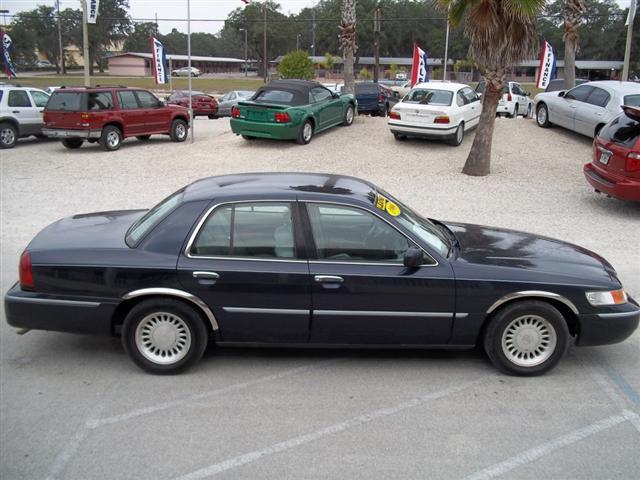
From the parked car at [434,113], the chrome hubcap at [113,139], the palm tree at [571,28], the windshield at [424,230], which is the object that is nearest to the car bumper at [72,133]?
the chrome hubcap at [113,139]

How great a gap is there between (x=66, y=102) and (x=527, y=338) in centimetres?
1440

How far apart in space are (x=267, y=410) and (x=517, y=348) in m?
1.98

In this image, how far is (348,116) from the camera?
59.9ft

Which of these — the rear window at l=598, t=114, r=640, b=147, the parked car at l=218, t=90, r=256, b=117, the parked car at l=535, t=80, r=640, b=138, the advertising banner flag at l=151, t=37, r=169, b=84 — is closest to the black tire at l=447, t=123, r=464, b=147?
the parked car at l=535, t=80, r=640, b=138

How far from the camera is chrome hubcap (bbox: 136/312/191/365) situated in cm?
474

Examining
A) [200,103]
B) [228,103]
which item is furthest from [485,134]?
[228,103]

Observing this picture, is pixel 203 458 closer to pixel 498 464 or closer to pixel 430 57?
pixel 498 464

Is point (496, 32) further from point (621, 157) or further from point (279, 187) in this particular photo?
point (279, 187)

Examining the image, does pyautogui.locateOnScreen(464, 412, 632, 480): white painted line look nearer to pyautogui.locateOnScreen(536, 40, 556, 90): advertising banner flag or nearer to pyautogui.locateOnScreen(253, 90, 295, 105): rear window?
pyautogui.locateOnScreen(253, 90, 295, 105): rear window

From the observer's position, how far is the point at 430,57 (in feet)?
308

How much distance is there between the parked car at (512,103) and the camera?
25.1 meters

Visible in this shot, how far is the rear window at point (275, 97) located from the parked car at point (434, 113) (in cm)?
255

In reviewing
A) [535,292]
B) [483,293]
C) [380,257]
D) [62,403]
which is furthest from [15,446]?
[535,292]

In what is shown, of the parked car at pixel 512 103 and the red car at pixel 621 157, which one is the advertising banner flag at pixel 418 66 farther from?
the red car at pixel 621 157
